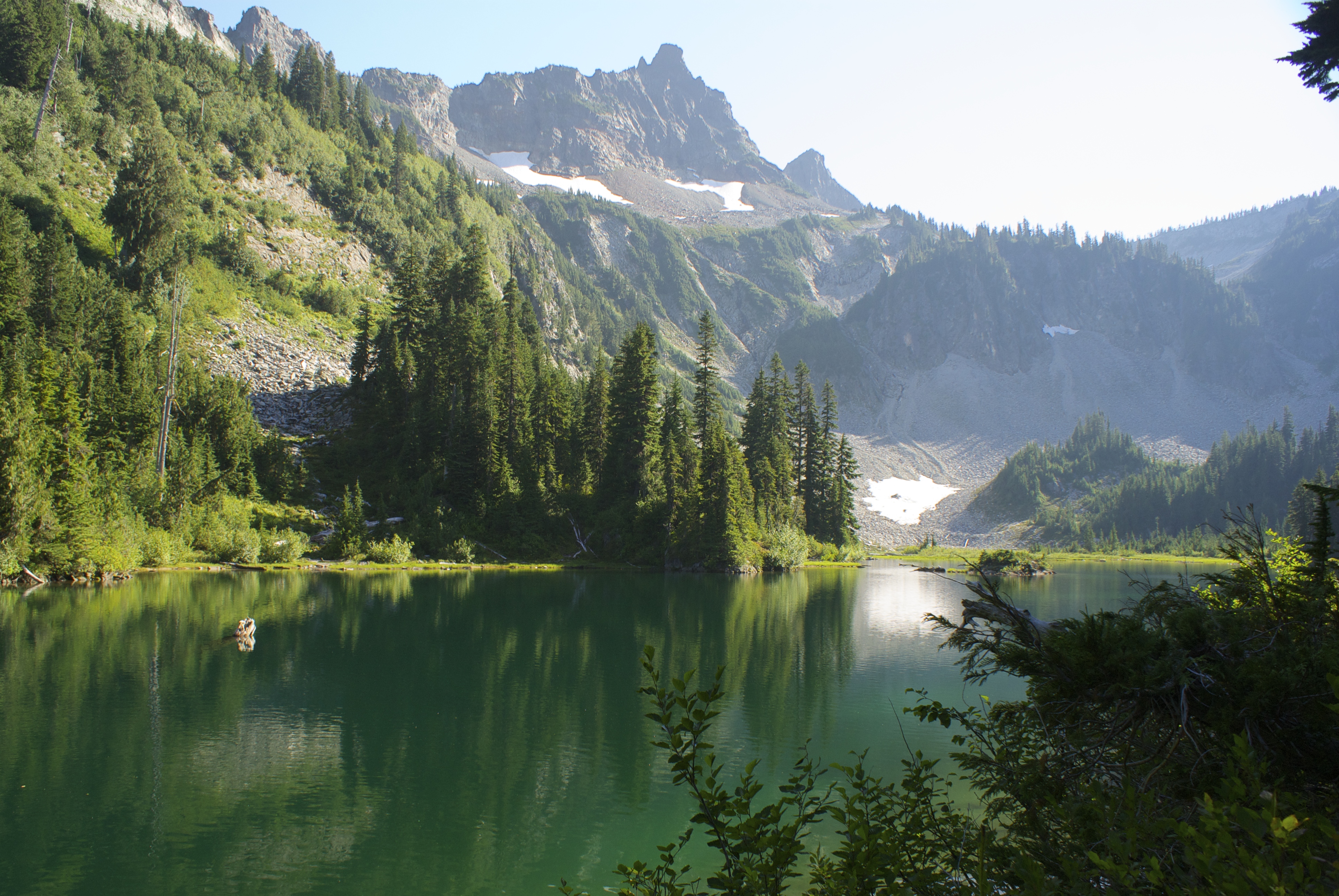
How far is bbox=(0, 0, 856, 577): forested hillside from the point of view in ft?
158

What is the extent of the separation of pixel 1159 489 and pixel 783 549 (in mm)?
132947

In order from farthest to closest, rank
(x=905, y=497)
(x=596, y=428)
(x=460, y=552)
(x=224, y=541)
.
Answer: (x=905, y=497) < (x=596, y=428) < (x=460, y=552) < (x=224, y=541)

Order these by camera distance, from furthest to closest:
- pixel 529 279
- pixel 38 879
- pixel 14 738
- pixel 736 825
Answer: pixel 529 279
pixel 14 738
pixel 38 879
pixel 736 825

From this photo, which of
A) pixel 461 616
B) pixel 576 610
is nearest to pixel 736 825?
pixel 461 616

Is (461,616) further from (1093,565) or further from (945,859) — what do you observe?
(1093,565)

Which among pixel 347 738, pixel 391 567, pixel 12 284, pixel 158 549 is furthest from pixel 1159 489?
pixel 12 284

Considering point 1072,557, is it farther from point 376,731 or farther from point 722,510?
point 376,731

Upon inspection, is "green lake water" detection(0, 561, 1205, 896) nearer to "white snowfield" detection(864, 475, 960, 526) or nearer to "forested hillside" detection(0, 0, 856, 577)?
"forested hillside" detection(0, 0, 856, 577)

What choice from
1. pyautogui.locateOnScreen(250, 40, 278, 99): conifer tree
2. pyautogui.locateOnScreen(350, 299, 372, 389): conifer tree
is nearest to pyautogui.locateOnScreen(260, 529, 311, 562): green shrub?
pyautogui.locateOnScreen(350, 299, 372, 389): conifer tree

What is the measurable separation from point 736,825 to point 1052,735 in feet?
8.96

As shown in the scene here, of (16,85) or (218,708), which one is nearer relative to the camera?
→ (218,708)

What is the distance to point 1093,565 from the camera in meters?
110

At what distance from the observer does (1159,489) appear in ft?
539

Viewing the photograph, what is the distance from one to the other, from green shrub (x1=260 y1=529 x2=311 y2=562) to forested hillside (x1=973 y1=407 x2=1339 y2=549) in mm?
145086
